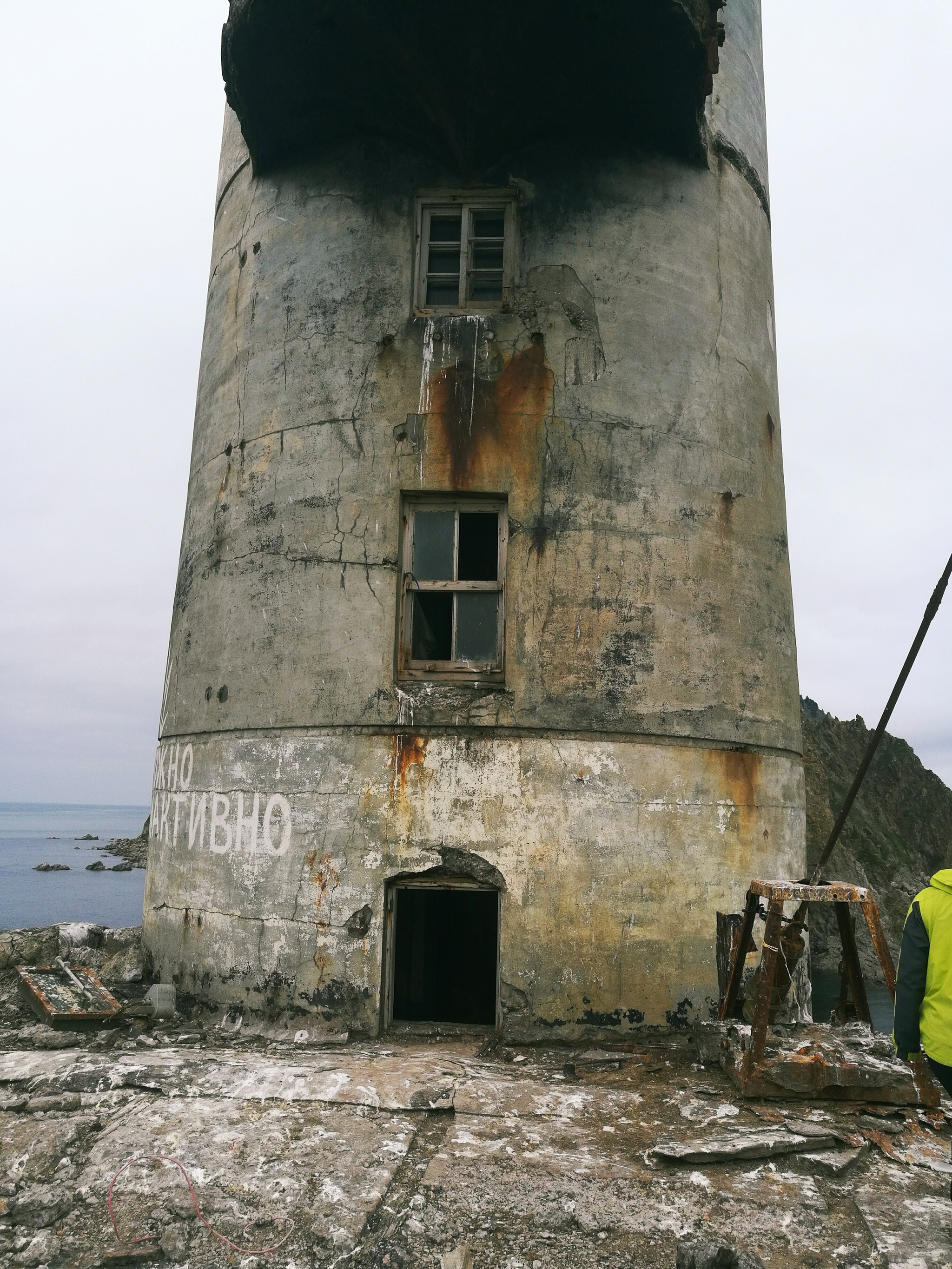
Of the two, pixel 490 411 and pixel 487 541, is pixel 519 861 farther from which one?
pixel 490 411

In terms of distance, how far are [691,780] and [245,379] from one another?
17.5ft

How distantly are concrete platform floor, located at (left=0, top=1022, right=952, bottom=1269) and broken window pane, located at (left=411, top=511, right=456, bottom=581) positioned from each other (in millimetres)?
3653

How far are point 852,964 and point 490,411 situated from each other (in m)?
4.90

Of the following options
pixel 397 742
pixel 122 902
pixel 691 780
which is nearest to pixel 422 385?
pixel 397 742

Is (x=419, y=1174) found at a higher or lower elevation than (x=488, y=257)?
lower

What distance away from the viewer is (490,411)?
789cm

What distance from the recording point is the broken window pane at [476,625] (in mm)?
7703

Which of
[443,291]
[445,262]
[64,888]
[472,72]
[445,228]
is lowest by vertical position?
[64,888]

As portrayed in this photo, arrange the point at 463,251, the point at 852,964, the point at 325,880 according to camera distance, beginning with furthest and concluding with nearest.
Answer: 1. the point at 463,251
2. the point at 325,880
3. the point at 852,964

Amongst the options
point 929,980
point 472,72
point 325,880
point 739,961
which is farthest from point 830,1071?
point 472,72

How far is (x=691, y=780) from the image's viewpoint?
754 centimetres

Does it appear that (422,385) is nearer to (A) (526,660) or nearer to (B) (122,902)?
(A) (526,660)

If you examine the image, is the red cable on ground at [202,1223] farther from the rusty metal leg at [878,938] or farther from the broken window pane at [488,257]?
the broken window pane at [488,257]

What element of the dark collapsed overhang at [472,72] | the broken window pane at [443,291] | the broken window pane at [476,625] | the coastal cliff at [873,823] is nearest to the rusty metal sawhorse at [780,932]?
the broken window pane at [476,625]
